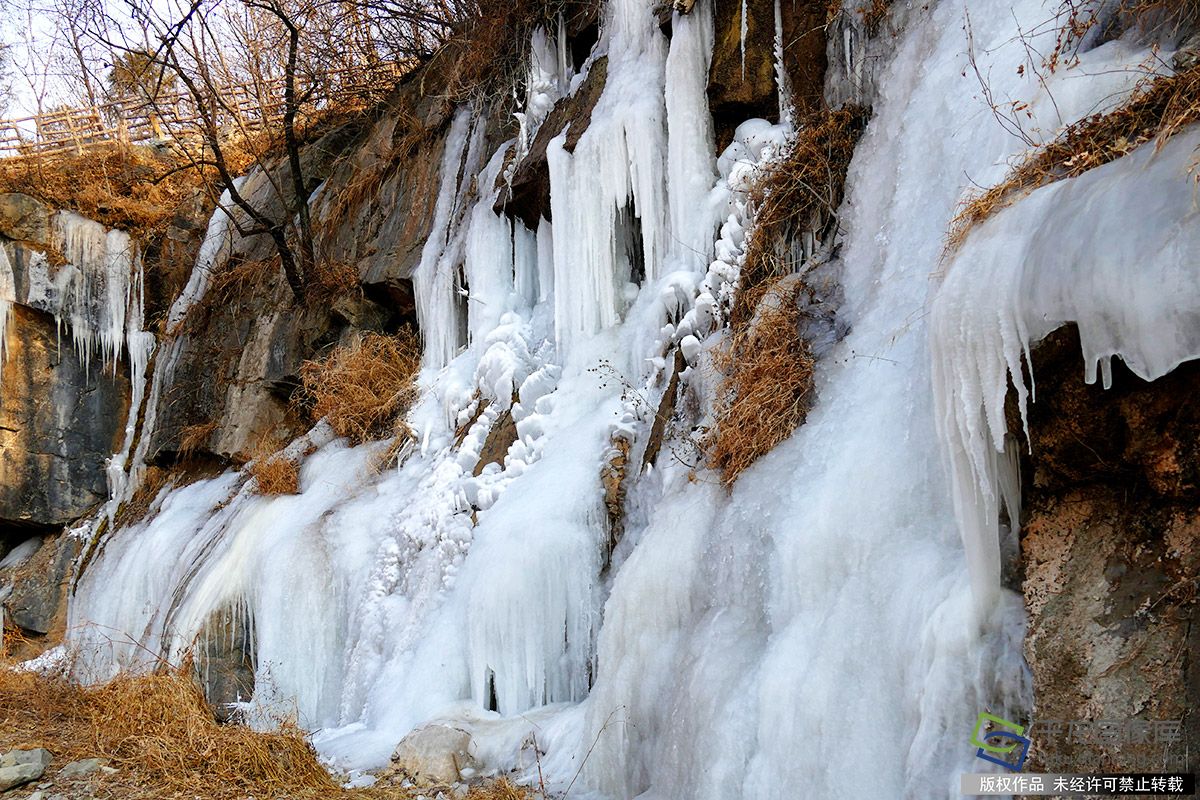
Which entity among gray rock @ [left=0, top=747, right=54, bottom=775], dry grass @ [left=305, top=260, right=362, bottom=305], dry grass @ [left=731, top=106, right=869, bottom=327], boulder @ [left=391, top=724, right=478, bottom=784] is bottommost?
boulder @ [left=391, top=724, right=478, bottom=784]

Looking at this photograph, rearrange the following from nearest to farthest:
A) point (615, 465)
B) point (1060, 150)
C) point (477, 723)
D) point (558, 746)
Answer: point (1060, 150), point (558, 746), point (477, 723), point (615, 465)

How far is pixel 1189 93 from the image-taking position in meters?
2.69

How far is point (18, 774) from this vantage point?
13.5 ft

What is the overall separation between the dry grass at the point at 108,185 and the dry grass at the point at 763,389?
381 inches

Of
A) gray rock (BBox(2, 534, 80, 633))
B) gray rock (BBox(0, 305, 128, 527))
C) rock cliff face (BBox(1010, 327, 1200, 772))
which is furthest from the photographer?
gray rock (BBox(0, 305, 128, 527))

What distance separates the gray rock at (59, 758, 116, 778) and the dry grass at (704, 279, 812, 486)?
3084 mm

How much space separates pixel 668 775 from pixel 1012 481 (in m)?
1.64

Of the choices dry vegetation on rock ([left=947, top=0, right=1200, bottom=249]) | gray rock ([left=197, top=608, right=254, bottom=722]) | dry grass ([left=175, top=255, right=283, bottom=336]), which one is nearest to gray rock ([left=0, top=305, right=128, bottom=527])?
dry grass ([left=175, top=255, right=283, bottom=336])

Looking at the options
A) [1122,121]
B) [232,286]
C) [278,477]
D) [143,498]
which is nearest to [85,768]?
[278,477]

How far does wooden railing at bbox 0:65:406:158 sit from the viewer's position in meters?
10.7

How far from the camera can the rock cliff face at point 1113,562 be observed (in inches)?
91.4

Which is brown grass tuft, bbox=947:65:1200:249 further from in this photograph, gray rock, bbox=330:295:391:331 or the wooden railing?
the wooden railing

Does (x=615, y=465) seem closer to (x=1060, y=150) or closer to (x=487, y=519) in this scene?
(x=487, y=519)

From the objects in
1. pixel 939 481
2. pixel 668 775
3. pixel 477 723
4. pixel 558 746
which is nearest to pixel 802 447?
pixel 939 481
